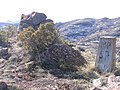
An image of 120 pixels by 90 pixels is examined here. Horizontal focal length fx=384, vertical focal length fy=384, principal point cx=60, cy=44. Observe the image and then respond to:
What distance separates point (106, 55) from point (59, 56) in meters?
5.79

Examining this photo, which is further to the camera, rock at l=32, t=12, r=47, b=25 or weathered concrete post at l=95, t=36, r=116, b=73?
rock at l=32, t=12, r=47, b=25

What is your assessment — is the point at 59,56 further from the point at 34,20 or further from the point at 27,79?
the point at 34,20

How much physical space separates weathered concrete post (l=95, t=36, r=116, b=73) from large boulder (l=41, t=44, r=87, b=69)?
3.26 m

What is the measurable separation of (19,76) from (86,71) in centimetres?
732

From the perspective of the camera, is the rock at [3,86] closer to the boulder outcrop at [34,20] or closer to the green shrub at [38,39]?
the green shrub at [38,39]

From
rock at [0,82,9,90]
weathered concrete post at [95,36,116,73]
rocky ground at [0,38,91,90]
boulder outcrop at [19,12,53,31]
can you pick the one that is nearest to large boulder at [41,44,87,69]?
rocky ground at [0,38,91,90]

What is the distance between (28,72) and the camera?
4122 centimetres

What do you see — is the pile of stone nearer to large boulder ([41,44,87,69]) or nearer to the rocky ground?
the rocky ground

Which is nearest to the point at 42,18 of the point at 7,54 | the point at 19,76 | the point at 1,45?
the point at 1,45

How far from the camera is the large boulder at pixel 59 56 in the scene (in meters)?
43.8

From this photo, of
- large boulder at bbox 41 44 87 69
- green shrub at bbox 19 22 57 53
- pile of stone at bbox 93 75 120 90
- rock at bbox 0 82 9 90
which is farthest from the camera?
green shrub at bbox 19 22 57 53

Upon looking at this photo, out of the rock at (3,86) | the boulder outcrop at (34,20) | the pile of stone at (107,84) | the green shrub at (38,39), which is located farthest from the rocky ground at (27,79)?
the boulder outcrop at (34,20)

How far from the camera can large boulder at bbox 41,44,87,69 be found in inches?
1725

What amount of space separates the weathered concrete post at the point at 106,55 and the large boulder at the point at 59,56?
10.7 ft
